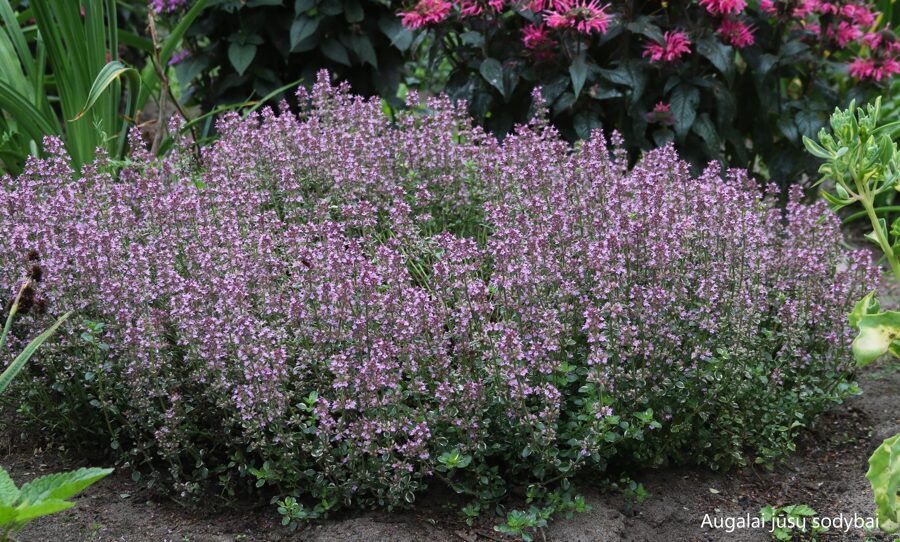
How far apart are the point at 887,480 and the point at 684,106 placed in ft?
8.56

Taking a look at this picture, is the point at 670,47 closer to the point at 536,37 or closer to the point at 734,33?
the point at 734,33

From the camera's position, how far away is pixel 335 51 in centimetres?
552

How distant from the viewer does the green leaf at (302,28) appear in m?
5.35

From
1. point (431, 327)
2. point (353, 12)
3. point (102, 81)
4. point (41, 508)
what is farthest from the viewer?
point (353, 12)

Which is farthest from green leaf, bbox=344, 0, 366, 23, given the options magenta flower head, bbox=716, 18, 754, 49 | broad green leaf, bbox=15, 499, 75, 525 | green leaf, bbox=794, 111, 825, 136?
broad green leaf, bbox=15, 499, 75, 525

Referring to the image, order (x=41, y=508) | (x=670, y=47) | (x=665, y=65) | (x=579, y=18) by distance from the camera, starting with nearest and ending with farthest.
→ (x=41, y=508), (x=579, y=18), (x=670, y=47), (x=665, y=65)

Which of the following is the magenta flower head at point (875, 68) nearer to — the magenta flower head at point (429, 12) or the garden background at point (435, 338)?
the garden background at point (435, 338)

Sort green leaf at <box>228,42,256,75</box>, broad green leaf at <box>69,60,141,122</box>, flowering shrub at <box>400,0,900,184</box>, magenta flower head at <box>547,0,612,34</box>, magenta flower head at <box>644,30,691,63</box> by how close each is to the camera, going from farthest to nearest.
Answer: green leaf at <box>228,42,256,75</box>
flowering shrub at <box>400,0,900,184</box>
magenta flower head at <box>644,30,691,63</box>
magenta flower head at <box>547,0,612,34</box>
broad green leaf at <box>69,60,141,122</box>

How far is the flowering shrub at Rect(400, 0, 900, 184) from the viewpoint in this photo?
180 inches

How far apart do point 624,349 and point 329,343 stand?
90 centimetres

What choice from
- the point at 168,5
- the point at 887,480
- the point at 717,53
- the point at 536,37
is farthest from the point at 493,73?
the point at 887,480

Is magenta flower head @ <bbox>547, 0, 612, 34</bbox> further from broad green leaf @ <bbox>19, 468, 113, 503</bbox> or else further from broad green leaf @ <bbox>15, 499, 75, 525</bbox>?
broad green leaf @ <bbox>15, 499, 75, 525</bbox>

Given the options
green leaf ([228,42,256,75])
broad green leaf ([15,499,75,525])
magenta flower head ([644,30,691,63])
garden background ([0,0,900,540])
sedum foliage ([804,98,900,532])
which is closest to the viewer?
broad green leaf ([15,499,75,525])

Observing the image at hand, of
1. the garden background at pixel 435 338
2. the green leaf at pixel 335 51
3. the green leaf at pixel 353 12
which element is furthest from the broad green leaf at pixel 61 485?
the green leaf at pixel 353 12
